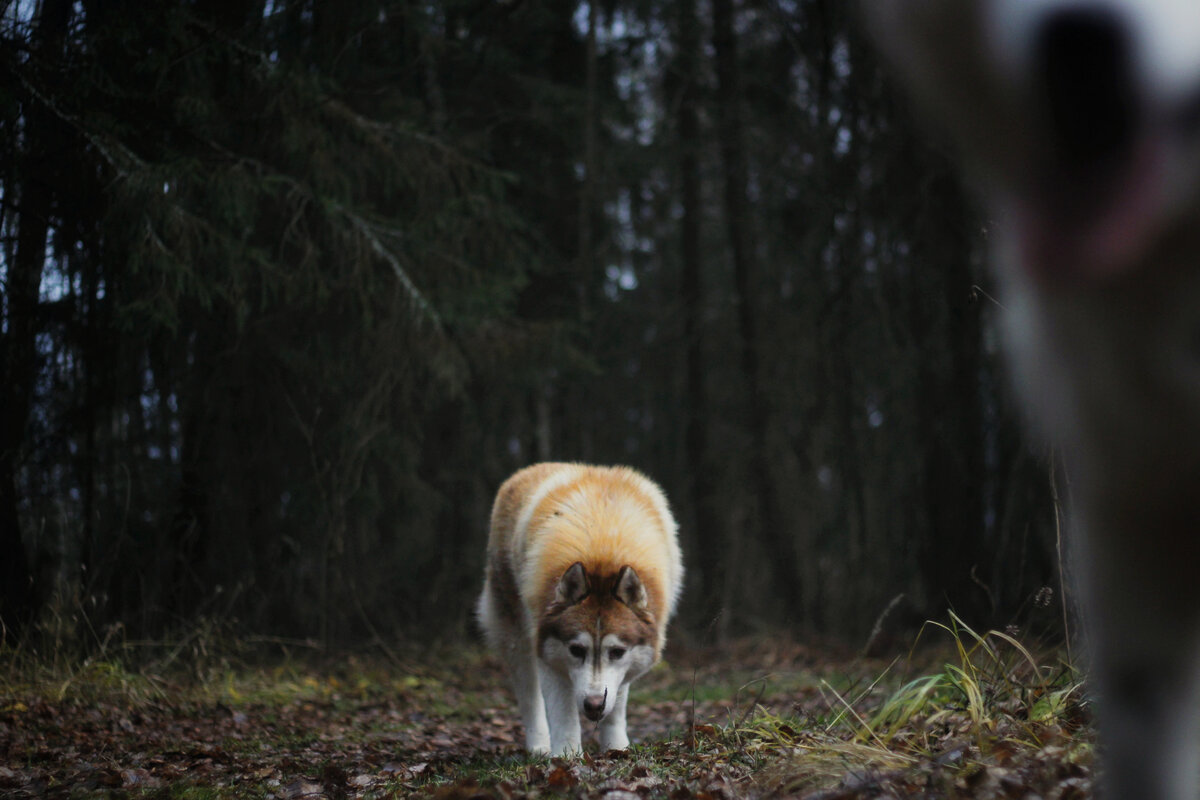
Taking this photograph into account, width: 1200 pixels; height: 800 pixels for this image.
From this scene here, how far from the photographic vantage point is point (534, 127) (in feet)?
42.8

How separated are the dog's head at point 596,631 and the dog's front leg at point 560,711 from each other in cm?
7

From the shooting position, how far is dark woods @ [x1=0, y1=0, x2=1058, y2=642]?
716 cm

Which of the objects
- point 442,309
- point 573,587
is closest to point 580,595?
point 573,587

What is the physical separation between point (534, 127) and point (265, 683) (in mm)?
8721

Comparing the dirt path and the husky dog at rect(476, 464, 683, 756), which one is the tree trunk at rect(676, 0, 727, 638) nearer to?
the dirt path

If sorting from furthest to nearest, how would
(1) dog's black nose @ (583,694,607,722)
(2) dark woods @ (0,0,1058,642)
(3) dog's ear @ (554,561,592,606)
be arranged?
(2) dark woods @ (0,0,1058,642)
(3) dog's ear @ (554,561,592,606)
(1) dog's black nose @ (583,694,607,722)

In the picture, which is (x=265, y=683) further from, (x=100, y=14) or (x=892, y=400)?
(x=892, y=400)

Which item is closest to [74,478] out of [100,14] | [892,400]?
[100,14]

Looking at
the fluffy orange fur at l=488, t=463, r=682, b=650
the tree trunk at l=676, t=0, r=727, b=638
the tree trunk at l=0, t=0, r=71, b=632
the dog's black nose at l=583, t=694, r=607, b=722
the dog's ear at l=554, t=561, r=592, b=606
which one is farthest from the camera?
the tree trunk at l=676, t=0, r=727, b=638

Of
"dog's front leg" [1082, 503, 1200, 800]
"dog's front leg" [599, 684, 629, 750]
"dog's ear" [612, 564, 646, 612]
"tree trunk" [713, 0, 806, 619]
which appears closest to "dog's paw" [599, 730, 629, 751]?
"dog's front leg" [599, 684, 629, 750]

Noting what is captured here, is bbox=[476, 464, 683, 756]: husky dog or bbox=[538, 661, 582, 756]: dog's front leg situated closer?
bbox=[476, 464, 683, 756]: husky dog

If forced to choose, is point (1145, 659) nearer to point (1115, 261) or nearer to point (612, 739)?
point (1115, 261)

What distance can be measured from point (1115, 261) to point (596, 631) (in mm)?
3939

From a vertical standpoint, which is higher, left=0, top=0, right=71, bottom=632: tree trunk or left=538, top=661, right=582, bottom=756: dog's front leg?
left=0, top=0, right=71, bottom=632: tree trunk
